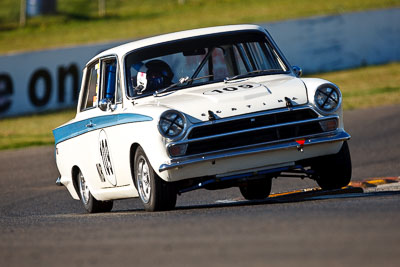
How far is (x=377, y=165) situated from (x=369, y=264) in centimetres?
791

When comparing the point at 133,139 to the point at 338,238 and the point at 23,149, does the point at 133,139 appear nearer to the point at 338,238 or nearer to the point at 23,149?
the point at 338,238

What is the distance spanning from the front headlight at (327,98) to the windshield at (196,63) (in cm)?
84

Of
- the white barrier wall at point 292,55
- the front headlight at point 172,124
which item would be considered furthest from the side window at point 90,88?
the white barrier wall at point 292,55

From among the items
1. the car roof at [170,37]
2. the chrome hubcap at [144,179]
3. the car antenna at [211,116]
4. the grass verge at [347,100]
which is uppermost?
the car roof at [170,37]

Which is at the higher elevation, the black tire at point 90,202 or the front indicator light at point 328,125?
the front indicator light at point 328,125

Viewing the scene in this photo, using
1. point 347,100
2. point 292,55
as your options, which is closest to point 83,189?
point 347,100

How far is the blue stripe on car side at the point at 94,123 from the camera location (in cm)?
791

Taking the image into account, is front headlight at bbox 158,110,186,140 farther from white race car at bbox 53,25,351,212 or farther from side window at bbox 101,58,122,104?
side window at bbox 101,58,122,104

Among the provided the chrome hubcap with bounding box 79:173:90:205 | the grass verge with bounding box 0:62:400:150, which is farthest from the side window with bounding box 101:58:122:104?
the grass verge with bounding box 0:62:400:150

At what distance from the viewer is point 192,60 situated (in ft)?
28.0

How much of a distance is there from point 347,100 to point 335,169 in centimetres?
1272

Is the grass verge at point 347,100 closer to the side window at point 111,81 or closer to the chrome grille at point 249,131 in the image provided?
the side window at point 111,81

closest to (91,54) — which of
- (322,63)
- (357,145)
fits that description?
(322,63)

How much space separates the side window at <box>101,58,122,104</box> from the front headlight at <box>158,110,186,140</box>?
4.02 feet
